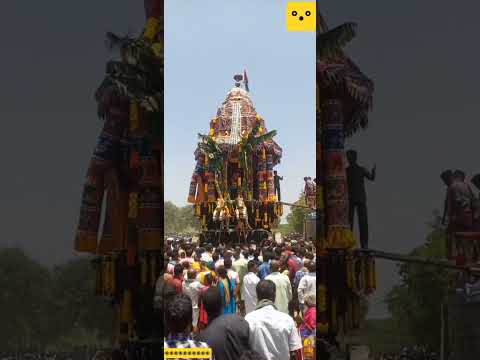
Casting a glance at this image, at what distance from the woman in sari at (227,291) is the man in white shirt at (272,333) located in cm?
16

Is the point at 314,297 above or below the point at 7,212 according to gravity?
below

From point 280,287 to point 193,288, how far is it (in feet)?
1.72

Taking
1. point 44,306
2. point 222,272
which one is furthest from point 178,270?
point 44,306

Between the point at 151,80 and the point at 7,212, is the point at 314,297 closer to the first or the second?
the point at 151,80

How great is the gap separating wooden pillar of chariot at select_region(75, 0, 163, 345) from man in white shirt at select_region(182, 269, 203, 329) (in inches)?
13.6

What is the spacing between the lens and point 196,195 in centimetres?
429

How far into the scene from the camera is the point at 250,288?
4.22 meters

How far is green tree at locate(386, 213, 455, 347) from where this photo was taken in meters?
4.70

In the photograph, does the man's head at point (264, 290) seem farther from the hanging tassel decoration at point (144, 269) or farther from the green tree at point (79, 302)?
the green tree at point (79, 302)

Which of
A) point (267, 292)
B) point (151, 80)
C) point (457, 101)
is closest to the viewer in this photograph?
point (267, 292)

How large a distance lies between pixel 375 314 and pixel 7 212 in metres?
2.60

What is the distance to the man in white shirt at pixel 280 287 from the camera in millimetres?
4223

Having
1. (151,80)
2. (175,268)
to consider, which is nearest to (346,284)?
(175,268)

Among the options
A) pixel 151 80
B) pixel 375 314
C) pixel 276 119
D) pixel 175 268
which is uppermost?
pixel 151 80
